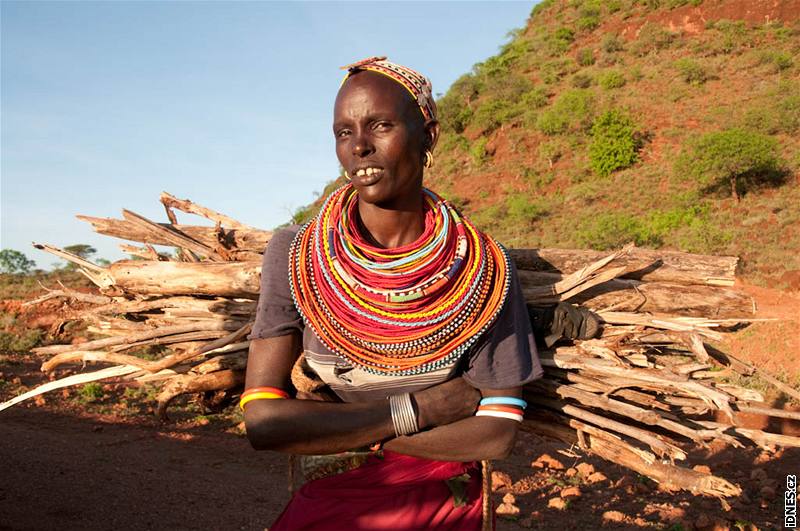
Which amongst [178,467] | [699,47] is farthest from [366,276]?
[699,47]

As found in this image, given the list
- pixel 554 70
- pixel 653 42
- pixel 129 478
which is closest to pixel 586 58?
pixel 554 70

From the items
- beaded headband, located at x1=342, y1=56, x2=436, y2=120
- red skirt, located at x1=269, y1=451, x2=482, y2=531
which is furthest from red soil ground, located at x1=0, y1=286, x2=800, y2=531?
beaded headband, located at x1=342, y1=56, x2=436, y2=120

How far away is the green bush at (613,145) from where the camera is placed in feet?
88.9

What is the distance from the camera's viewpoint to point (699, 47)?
33.0 metres

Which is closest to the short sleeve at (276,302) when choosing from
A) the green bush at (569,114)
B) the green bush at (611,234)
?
the green bush at (611,234)

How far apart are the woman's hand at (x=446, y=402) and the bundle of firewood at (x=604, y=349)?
70 centimetres

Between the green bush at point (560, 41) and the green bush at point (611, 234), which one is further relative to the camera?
the green bush at point (560, 41)

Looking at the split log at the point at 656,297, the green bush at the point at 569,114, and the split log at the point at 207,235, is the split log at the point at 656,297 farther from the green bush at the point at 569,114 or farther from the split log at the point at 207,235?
the green bush at the point at 569,114

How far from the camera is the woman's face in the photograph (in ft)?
5.28

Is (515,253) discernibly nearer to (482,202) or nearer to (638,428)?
(638,428)

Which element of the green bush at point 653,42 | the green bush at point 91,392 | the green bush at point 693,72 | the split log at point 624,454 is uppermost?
the green bush at point 653,42

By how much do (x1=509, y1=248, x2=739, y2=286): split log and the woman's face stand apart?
1.00 metres

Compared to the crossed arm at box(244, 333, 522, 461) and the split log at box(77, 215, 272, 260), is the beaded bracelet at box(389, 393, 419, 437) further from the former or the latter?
the split log at box(77, 215, 272, 260)

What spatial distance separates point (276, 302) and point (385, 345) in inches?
12.8
